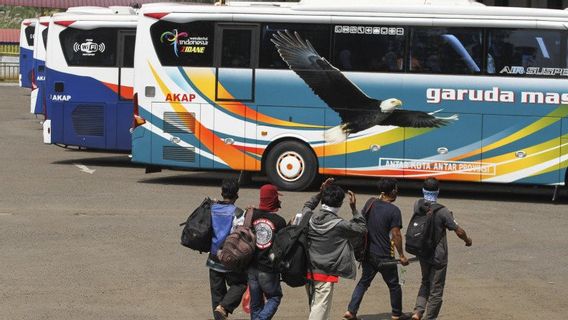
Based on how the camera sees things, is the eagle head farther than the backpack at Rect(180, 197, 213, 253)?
Yes

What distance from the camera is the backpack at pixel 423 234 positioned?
9938mm

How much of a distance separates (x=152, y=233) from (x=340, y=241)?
625 centimetres

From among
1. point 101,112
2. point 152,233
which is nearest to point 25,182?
point 101,112

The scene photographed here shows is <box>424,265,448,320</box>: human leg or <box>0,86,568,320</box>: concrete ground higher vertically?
<box>424,265,448,320</box>: human leg

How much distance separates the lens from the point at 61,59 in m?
23.2

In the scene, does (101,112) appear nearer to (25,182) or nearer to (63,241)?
(25,182)

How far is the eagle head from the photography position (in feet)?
62.6

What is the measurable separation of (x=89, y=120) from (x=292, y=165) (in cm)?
505

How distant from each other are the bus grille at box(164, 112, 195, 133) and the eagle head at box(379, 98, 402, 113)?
3.16 metres

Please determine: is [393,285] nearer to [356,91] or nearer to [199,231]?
[199,231]

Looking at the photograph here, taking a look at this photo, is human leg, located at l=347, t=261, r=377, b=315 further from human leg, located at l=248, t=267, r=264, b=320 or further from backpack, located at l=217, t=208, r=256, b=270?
backpack, located at l=217, t=208, r=256, b=270

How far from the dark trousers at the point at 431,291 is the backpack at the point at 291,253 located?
1.65 metres

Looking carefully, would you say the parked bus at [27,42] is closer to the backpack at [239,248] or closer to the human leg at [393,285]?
the human leg at [393,285]

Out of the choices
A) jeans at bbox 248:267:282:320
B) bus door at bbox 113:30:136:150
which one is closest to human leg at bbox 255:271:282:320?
jeans at bbox 248:267:282:320
